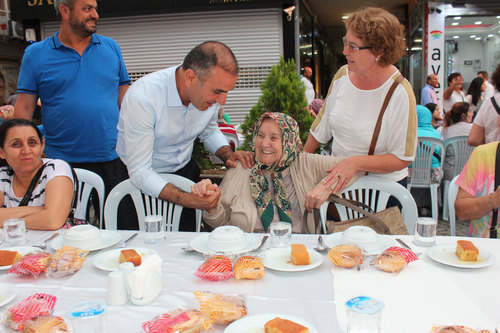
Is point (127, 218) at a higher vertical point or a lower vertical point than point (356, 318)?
lower

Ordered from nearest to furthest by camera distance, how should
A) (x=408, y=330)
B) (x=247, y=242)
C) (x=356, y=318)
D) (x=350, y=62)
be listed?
1. (x=356, y=318)
2. (x=408, y=330)
3. (x=247, y=242)
4. (x=350, y=62)

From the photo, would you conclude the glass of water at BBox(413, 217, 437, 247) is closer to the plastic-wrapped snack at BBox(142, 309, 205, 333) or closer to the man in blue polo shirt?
the plastic-wrapped snack at BBox(142, 309, 205, 333)

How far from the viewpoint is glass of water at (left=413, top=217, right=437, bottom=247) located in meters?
1.66

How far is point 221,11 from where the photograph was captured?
27.3 ft

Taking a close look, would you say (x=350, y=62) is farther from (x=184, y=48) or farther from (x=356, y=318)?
(x=184, y=48)

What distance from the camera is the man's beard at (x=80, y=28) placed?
2.81 meters

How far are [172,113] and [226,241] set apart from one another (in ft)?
3.40

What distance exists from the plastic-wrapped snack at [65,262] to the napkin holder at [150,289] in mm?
357

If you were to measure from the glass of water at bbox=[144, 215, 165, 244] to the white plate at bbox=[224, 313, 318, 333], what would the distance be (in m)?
0.82

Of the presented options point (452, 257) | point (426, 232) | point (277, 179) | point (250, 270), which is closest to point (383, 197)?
point (277, 179)

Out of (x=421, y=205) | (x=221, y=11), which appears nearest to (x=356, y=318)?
(x=421, y=205)

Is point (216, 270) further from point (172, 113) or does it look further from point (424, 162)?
point (424, 162)

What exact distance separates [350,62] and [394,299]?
5.19 feet

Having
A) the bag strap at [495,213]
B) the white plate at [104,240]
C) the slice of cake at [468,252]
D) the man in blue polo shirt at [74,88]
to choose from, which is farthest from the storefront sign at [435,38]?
the white plate at [104,240]
